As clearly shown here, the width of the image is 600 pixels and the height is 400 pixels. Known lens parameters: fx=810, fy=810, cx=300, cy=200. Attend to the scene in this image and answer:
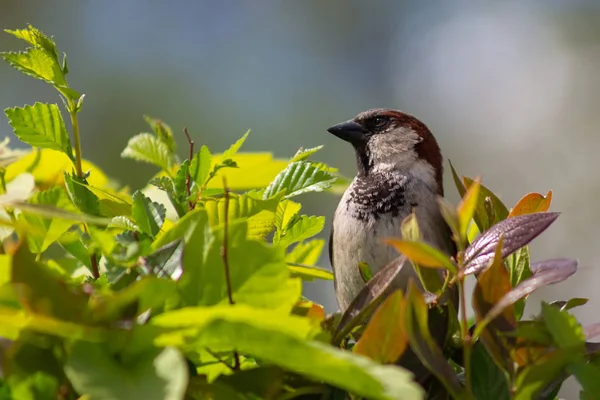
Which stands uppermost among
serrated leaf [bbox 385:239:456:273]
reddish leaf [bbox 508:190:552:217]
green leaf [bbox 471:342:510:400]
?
serrated leaf [bbox 385:239:456:273]

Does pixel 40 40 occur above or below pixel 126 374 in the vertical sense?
above

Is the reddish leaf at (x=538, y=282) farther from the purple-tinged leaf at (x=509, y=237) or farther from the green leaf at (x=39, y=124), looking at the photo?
the green leaf at (x=39, y=124)

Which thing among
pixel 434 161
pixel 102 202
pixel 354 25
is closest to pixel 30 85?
pixel 354 25

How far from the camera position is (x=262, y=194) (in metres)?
0.77

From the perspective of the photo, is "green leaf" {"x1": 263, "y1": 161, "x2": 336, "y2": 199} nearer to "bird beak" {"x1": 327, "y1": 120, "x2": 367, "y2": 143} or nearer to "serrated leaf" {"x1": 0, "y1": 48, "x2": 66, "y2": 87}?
"serrated leaf" {"x1": 0, "y1": 48, "x2": 66, "y2": 87}

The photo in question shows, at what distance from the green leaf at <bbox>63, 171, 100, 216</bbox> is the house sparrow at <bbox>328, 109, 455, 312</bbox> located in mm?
752

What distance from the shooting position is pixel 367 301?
618mm

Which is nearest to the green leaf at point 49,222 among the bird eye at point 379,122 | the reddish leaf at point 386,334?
the reddish leaf at point 386,334

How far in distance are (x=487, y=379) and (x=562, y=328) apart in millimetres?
76

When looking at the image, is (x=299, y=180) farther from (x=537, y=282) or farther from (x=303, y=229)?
(x=537, y=282)

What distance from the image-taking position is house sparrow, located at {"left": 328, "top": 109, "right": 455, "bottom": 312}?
154 cm

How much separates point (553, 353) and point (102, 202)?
0.43m

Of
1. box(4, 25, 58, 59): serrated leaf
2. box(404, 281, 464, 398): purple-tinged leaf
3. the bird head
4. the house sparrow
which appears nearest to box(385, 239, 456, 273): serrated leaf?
box(404, 281, 464, 398): purple-tinged leaf

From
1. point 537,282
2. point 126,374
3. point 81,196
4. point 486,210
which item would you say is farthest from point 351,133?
point 126,374
